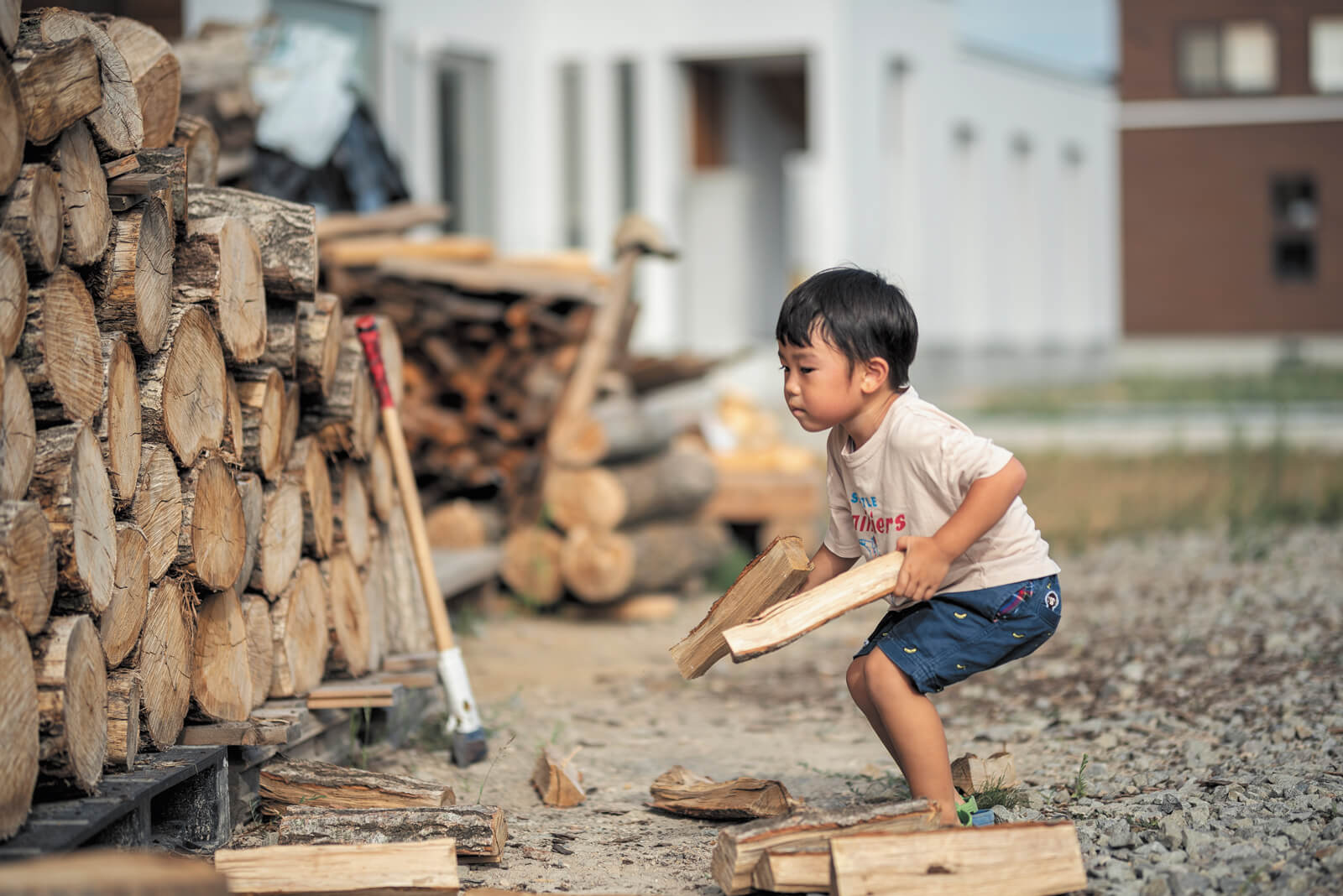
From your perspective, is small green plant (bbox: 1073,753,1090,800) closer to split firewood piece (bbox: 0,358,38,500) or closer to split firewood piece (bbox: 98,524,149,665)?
split firewood piece (bbox: 98,524,149,665)

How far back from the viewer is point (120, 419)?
115 inches

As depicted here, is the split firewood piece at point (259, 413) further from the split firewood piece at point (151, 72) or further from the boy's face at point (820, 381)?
the boy's face at point (820, 381)

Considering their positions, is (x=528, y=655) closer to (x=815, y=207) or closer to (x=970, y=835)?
(x=970, y=835)

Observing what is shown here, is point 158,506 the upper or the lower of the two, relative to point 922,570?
upper

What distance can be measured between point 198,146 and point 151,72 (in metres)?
0.47

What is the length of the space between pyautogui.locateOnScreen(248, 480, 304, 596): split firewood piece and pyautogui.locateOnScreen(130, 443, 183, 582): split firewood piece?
1.48 ft

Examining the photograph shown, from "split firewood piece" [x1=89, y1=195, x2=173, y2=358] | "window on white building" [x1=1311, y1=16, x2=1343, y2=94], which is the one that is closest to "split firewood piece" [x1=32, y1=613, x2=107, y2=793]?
"split firewood piece" [x1=89, y1=195, x2=173, y2=358]

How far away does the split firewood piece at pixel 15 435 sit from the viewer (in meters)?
2.49

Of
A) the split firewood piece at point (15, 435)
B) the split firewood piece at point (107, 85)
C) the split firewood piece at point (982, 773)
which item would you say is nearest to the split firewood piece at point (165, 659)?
the split firewood piece at point (15, 435)

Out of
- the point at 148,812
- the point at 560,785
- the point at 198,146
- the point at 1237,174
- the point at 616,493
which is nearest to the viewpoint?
the point at 148,812

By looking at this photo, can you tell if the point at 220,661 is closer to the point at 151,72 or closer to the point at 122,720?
the point at 122,720

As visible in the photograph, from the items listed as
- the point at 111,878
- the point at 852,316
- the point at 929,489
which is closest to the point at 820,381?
the point at 852,316

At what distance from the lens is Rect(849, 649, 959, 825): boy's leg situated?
3.03 meters

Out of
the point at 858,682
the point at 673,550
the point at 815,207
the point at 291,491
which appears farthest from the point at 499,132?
the point at 858,682
